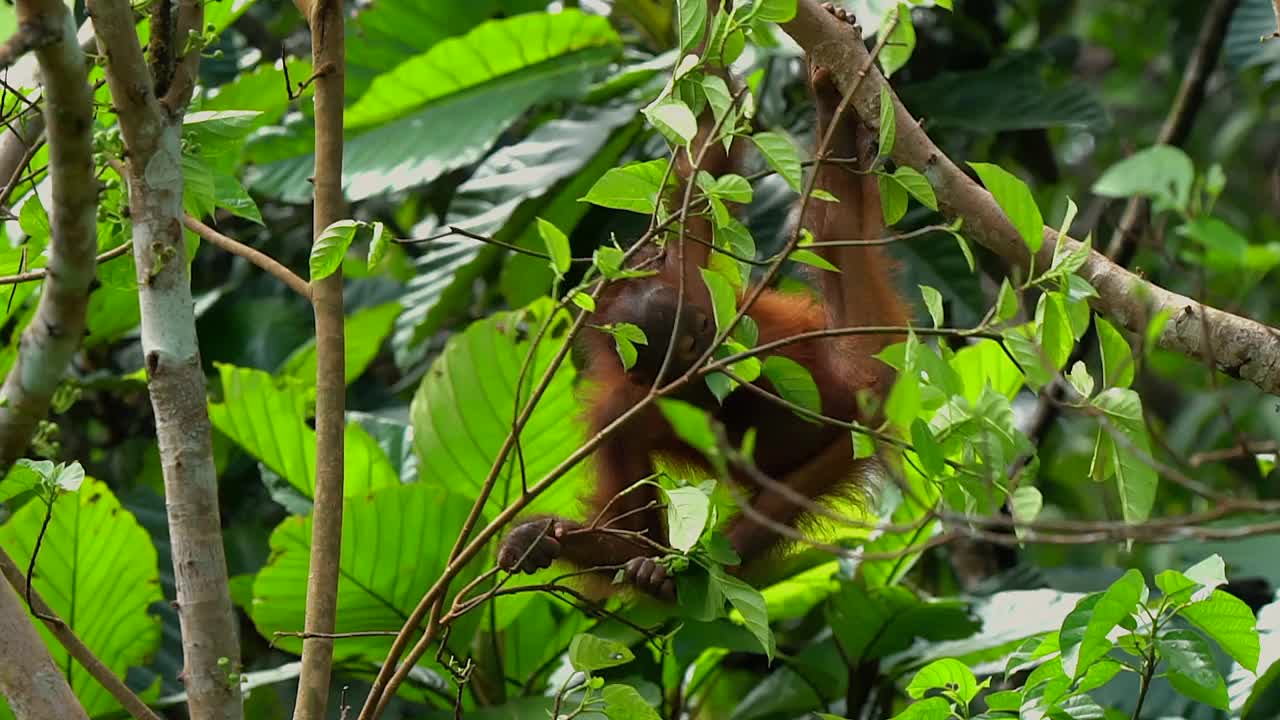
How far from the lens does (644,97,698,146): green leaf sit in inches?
72.6

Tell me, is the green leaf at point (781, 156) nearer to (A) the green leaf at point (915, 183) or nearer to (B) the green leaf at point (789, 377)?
(A) the green leaf at point (915, 183)

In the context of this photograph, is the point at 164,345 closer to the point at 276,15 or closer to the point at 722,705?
the point at 722,705

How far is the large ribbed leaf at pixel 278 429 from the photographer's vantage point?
355cm

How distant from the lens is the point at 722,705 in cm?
427

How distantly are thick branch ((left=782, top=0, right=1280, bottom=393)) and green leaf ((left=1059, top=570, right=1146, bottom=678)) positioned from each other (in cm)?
36

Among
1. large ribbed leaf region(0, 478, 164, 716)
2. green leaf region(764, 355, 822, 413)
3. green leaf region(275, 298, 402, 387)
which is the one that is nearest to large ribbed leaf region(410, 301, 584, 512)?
large ribbed leaf region(0, 478, 164, 716)

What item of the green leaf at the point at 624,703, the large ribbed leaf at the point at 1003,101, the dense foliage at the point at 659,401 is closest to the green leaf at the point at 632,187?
the dense foliage at the point at 659,401

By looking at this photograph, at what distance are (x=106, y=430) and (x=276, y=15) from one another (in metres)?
2.10

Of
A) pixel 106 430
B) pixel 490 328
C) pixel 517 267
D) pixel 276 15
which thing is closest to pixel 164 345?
pixel 490 328

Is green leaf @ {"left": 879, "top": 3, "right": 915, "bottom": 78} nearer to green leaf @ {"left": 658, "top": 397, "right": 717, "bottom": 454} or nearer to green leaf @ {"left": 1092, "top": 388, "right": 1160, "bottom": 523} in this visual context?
green leaf @ {"left": 1092, "top": 388, "right": 1160, "bottom": 523}

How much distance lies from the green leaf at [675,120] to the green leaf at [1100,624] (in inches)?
35.3

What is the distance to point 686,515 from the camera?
6.63ft

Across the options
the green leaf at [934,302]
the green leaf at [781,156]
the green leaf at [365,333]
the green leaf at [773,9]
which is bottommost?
the green leaf at [365,333]

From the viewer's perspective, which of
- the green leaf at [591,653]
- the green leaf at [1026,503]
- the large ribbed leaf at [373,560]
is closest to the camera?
the green leaf at [1026,503]
